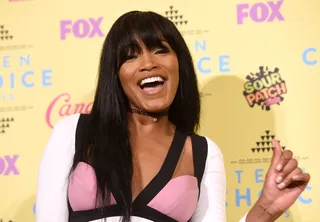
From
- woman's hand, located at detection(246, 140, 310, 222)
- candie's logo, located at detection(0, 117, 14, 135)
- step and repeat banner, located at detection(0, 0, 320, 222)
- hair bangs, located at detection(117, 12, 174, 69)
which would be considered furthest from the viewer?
candie's logo, located at detection(0, 117, 14, 135)

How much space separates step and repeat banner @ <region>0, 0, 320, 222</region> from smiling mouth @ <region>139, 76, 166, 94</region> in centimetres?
39

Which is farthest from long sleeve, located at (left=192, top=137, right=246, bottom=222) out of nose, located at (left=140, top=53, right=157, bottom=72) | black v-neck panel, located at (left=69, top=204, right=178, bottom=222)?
nose, located at (left=140, top=53, right=157, bottom=72)

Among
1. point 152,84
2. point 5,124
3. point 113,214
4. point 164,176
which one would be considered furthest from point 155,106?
point 5,124

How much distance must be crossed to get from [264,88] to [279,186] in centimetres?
51

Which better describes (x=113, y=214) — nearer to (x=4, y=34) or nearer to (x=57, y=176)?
(x=57, y=176)

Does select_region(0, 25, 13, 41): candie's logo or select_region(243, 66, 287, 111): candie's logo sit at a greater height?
select_region(0, 25, 13, 41): candie's logo

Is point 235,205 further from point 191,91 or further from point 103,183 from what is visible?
point 103,183

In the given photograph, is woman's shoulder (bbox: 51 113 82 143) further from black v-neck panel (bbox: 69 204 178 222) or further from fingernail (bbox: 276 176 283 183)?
fingernail (bbox: 276 176 283 183)

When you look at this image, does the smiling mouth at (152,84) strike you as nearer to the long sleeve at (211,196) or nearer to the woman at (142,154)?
the woman at (142,154)

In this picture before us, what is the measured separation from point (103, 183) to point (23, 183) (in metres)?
0.62

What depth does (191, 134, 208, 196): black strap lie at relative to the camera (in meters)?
1.25

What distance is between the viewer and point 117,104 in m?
1.23

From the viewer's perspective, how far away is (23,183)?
1654 mm

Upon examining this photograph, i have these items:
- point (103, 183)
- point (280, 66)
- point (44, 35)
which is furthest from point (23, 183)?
point (280, 66)
